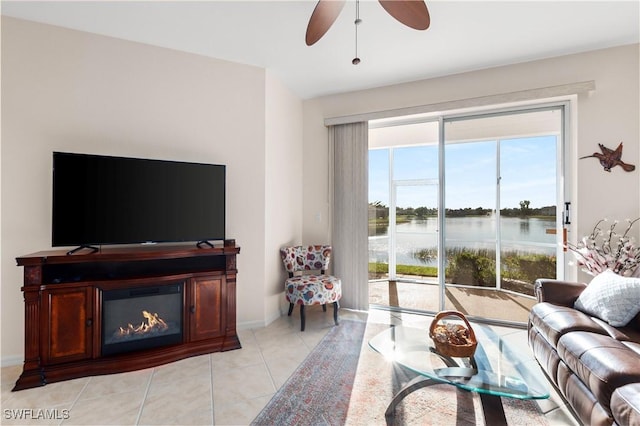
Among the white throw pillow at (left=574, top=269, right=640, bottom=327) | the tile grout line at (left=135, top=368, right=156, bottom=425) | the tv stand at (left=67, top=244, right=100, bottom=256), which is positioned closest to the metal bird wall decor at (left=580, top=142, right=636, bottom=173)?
the white throw pillow at (left=574, top=269, right=640, bottom=327)

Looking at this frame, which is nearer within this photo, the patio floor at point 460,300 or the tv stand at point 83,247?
the tv stand at point 83,247

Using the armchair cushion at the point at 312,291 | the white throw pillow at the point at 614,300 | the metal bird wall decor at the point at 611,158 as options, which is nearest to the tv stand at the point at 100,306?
the armchair cushion at the point at 312,291

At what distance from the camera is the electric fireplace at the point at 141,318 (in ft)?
6.88

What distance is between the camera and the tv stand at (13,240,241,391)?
1891 millimetres

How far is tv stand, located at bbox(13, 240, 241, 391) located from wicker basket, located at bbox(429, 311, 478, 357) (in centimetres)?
165

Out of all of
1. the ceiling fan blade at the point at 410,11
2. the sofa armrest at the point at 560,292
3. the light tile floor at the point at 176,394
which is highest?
the ceiling fan blade at the point at 410,11

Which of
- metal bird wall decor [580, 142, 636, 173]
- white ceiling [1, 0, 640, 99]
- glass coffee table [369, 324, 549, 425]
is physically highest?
white ceiling [1, 0, 640, 99]

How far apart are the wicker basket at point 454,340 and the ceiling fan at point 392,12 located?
174cm

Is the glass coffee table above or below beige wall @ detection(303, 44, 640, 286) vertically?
below

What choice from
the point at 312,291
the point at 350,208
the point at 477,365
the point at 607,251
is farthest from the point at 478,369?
the point at 350,208

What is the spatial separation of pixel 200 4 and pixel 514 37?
253cm

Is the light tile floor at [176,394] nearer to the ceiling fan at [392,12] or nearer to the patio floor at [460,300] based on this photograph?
the patio floor at [460,300]

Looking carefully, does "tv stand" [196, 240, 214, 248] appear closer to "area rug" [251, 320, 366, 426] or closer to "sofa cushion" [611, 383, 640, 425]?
"area rug" [251, 320, 366, 426]

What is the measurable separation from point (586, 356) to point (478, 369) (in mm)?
506
